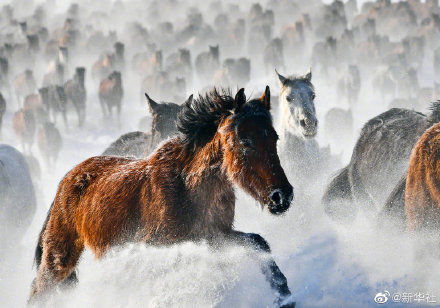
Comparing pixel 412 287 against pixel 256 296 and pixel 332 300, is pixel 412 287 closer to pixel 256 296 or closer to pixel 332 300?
pixel 332 300

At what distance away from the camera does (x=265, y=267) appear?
4.52m

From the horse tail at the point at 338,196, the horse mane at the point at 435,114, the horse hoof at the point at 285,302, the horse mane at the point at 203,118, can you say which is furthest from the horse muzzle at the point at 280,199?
the horse tail at the point at 338,196

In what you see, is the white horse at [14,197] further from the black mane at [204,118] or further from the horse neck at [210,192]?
the horse neck at [210,192]

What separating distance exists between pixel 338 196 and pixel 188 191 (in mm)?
4288

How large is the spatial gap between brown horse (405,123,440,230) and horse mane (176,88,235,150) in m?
1.84

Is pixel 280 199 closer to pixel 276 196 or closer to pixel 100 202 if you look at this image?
pixel 276 196

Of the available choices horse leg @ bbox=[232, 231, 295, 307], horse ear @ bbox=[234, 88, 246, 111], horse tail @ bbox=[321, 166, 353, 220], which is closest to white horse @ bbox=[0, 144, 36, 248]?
horse tail @ bbox=[321, 166, 353, 220]

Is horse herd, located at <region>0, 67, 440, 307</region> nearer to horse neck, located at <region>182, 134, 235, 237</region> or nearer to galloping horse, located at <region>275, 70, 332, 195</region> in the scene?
horse neck, located at <region>182, 134, 235, 237</region>

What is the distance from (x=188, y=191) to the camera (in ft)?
14.9

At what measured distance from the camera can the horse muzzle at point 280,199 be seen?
154 inches

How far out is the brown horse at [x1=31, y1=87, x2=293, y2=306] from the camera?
13.6 feet

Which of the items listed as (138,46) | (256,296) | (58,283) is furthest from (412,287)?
(138,46)

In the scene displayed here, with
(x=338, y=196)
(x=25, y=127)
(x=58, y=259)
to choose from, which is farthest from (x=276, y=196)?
(x=25, y=127)

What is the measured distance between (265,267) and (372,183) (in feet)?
12.8
